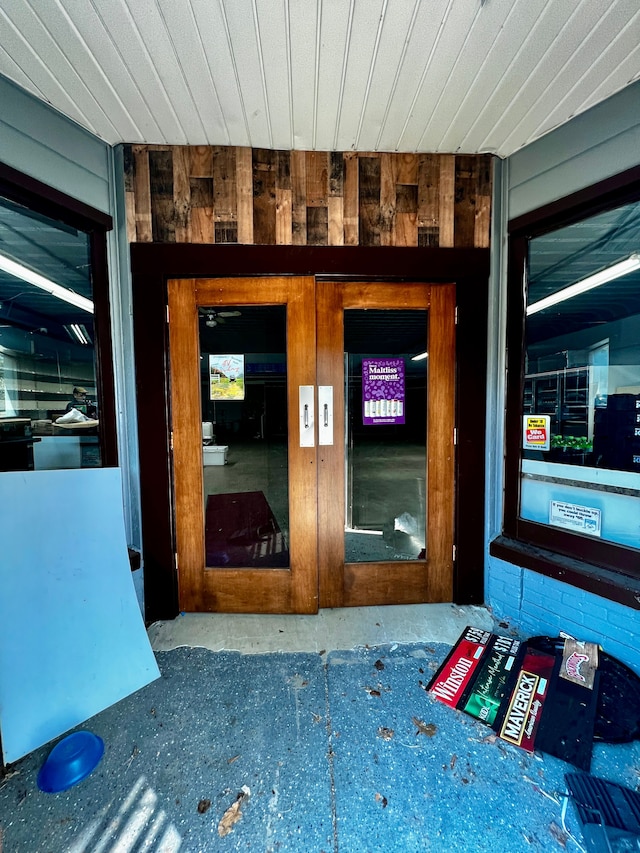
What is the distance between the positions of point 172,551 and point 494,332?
8.33ft

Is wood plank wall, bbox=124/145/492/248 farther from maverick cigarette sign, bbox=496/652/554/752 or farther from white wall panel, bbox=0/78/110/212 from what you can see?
maverick cigarette sign, bbox=496/652/554/752

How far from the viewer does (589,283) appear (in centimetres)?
196

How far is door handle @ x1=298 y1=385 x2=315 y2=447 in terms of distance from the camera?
2219 mm

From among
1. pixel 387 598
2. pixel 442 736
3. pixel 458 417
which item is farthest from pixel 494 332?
pixel 442 736

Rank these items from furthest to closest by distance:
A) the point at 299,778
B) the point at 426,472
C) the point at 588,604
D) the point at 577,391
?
1. the point at 426,472
2. the point at 577,391
3. the point at 588,604
4. the point at 299,778

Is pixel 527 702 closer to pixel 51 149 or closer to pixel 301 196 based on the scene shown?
pixel 301 196

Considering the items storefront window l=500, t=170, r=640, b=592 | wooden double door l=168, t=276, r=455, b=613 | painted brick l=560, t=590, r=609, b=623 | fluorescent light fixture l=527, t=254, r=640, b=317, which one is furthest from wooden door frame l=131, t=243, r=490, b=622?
painted brick l=560, t=590, r=609, b=623

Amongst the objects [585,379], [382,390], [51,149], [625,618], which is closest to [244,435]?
[382,390]

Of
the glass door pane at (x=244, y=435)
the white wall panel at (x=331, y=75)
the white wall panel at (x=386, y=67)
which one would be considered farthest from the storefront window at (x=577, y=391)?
the glass door pane at (x=244, y=435)

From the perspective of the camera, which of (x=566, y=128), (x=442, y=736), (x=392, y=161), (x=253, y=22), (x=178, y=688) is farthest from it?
(x=392, y=161)

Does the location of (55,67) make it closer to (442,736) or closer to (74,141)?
(74,141)

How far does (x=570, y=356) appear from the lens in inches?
79.4

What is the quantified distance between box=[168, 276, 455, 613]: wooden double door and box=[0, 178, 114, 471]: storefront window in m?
0.48

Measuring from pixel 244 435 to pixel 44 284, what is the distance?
1386 millimetres
